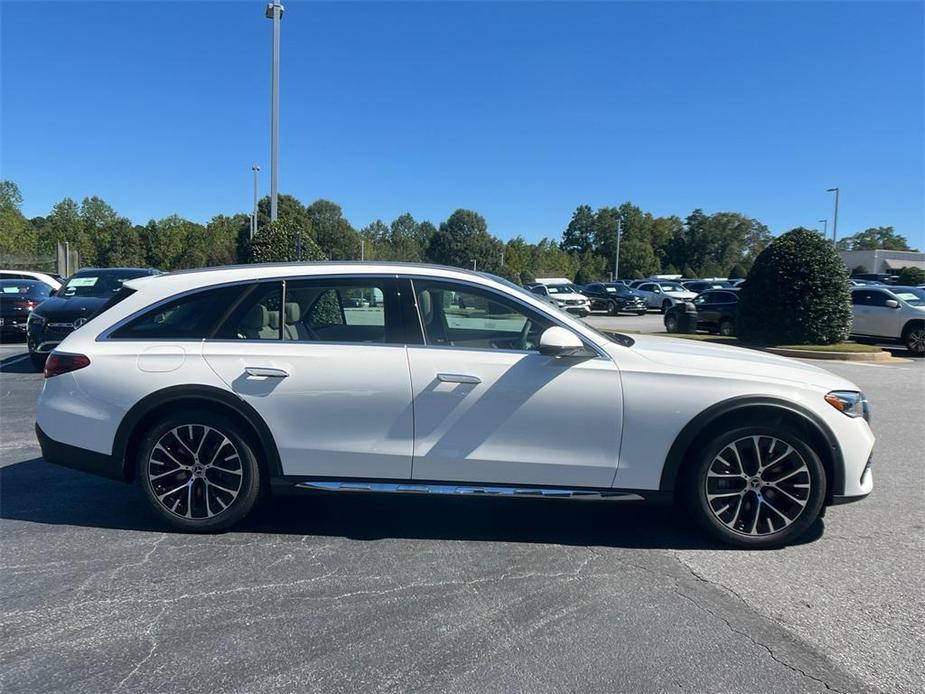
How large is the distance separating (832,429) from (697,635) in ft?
5.27

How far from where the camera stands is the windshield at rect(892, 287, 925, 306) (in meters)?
16.5

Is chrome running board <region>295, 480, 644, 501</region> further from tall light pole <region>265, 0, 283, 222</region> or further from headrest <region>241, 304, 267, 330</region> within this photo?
tall light pole <region>265, 0, 283, 222</region>

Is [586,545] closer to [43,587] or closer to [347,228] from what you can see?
[43,587]

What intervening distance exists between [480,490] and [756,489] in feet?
5.45

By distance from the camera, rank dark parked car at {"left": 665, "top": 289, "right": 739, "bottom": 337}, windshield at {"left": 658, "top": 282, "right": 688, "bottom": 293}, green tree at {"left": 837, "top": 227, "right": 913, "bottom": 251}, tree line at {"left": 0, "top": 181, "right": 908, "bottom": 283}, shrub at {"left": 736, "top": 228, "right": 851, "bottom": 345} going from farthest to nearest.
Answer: green tree at {"left": 837, "top": 227, "right": 913, "bottom": 251} < tree line at {"left": 0, "top": 181, "right": 908, "bottom": 283} < windshield at {"left": 658, "top": 282, "right": 688, "bottom": 293} < dark parked car at {"left": 665, "top": 289, "right": 739, "bottom": 337} < shrub at {"left": 736, "top": 228, "right": 851, "bottom": 345}

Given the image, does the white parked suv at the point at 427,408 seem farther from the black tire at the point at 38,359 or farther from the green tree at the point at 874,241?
the green tree at the point at 874,241

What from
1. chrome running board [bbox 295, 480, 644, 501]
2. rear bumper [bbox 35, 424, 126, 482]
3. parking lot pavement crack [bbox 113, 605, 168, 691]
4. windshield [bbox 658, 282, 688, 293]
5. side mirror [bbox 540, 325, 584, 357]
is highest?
windshield [bbox 658, 282, 688, 293]

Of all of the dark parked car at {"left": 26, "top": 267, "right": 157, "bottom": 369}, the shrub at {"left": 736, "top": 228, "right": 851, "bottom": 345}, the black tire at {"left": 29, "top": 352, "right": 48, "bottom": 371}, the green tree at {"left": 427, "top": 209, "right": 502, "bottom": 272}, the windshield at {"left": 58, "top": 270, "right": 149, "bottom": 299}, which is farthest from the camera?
the green tree at {"left": 427, "top": 209, "right": 502, "bottom": 272}

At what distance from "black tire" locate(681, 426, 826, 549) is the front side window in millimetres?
1283

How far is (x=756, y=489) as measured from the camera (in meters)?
3.90

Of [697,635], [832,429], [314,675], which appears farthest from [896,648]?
[314,675]

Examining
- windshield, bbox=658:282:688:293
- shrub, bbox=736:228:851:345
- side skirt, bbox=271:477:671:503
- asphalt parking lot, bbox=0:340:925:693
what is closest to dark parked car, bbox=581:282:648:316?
windshield, bbox=658:282:688:293

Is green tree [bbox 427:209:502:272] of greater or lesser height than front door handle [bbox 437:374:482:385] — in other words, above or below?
above

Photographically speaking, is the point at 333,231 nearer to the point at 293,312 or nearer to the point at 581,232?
the point at 581,232
